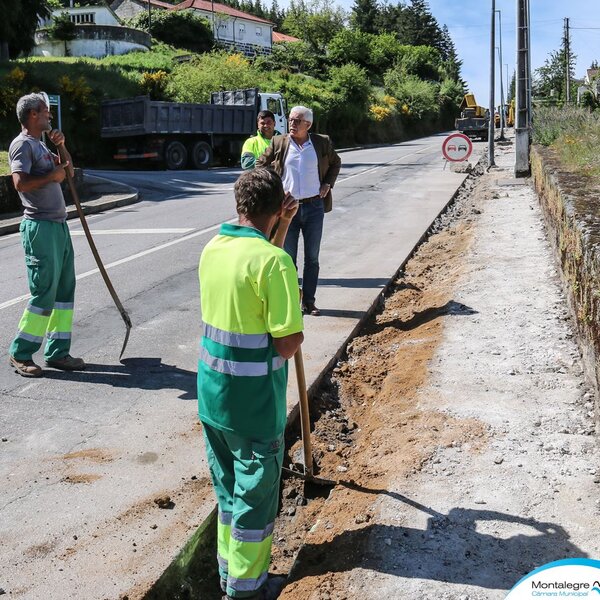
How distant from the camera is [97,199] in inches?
682

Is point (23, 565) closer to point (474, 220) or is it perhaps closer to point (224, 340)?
point (224, 340)

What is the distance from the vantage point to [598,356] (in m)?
4.73

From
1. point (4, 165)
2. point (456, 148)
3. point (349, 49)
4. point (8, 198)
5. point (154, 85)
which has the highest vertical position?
point (349, 49)

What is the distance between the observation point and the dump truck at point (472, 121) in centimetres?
4750

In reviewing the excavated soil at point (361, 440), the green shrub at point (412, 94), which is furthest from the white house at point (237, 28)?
the excavated soil at point (361, 440)

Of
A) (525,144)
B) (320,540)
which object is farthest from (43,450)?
(525,144)

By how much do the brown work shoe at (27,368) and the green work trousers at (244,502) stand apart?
3.07 m

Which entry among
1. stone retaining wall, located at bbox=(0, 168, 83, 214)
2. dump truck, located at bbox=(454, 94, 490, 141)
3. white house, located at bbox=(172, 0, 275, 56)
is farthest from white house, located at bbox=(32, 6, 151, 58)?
stone retaining wall, located at bbox=(0, 168, 83, 214)

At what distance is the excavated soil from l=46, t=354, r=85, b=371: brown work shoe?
6.14 feet

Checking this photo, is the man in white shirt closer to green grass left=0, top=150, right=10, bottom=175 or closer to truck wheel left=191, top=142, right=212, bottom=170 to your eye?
green grass left=0, top=150, right=10, bottom=175

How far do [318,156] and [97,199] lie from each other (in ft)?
35.0

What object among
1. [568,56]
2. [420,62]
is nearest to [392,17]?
[420,62]

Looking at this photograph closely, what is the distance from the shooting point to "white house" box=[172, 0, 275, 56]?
78.5m

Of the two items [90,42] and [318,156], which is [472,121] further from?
[318,156]
